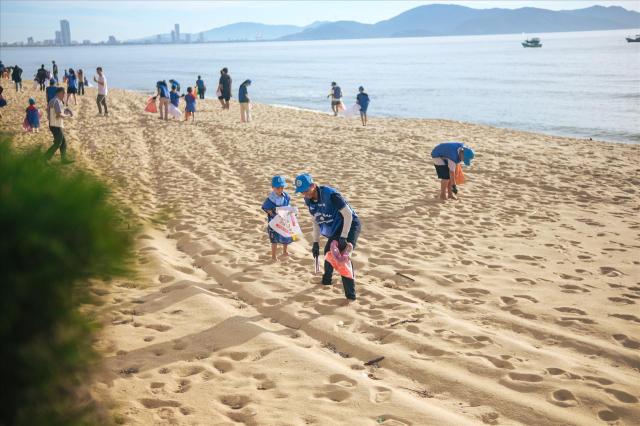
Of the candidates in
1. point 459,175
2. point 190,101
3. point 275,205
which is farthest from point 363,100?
point 275,205

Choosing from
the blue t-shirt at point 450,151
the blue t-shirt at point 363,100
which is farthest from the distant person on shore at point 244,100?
the blue t-shirt at point 450,151

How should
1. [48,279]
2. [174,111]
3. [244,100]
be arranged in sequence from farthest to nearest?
[244,100] < [174,111] < [48,279]

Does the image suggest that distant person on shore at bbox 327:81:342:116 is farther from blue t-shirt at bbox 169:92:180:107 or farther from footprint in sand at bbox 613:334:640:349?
footprint in sand at bbox 613:334:640:349

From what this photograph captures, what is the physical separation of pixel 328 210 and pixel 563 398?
9.08 feet

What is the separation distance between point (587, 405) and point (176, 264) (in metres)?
4.66

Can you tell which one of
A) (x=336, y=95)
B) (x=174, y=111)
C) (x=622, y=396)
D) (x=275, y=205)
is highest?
(x=336, y=95)

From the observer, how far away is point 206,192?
10.2 metres

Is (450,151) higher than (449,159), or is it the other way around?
(450,151)

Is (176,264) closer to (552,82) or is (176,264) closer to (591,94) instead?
(591,94)

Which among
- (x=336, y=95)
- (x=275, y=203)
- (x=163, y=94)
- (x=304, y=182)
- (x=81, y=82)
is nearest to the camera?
(x=304, y=182)

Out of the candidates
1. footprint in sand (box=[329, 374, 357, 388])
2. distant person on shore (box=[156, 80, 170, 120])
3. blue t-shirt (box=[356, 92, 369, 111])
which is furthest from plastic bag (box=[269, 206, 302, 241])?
blue t-shirt (box=[356, 92, 369, 111])

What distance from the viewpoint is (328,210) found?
5660mm

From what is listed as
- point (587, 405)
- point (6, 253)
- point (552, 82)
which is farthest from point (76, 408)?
point (552, 82)

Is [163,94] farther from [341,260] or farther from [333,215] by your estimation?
[341,260]
